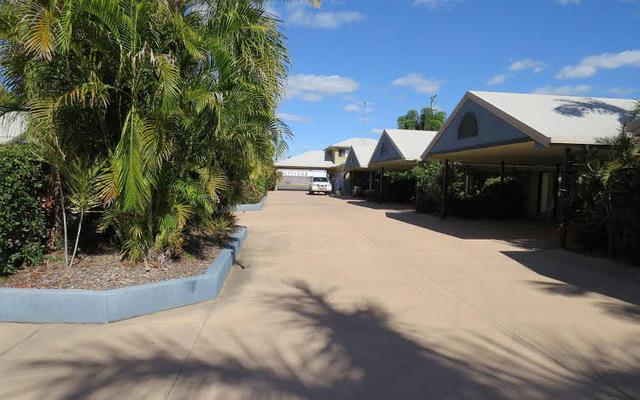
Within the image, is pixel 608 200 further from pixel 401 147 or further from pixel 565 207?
pixel 401 147

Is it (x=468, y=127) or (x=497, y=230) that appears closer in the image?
(x=468, y=127)

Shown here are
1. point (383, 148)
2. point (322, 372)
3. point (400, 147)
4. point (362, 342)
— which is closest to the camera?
point (322, 372)

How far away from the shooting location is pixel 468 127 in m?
15.1

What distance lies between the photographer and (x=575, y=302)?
646cm

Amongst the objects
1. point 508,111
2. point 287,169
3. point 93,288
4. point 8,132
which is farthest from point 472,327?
point 287,169

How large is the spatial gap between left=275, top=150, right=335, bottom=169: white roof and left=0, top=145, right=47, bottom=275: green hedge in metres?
51.3

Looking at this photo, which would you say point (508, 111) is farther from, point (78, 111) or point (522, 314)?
point (78, 111)

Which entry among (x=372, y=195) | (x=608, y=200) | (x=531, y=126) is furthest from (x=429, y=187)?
(x=372, y=195)

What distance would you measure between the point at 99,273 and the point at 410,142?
21.1 metres

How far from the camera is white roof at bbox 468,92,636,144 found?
34.7ft

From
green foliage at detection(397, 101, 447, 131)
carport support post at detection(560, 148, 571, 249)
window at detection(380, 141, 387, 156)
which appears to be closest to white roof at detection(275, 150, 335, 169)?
green foliage at detection(397, 101, 447, 131)

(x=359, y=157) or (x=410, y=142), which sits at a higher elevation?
(x=410, y=142)

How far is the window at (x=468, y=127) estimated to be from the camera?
1459cm

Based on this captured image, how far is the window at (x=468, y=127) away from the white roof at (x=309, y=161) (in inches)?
1683
